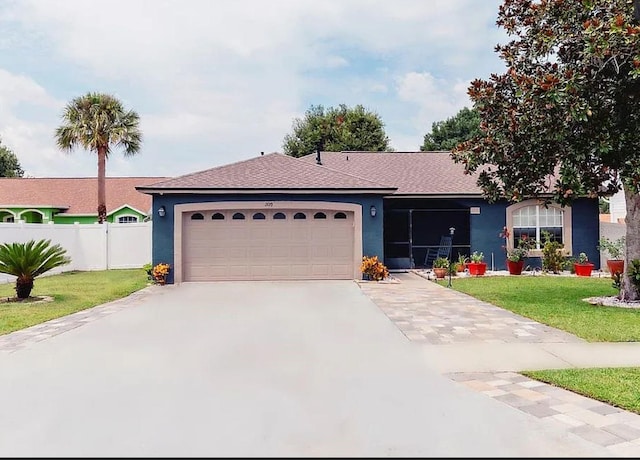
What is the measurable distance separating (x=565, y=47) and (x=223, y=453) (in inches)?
424

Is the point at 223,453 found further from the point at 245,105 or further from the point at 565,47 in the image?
the point at 245,105

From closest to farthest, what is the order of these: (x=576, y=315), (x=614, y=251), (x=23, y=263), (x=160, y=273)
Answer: (x=576, y=315), (x=23, y=263), (x=160, y=273), (x=614, y=251)

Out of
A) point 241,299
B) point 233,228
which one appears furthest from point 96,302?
point 233,228

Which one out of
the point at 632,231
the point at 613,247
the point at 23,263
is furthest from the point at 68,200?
the point at 632,231

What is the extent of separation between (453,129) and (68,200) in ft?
96.5

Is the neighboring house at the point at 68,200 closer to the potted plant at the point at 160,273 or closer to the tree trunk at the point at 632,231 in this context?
the potted plant at the point at 160,273

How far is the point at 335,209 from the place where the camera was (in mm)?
15219

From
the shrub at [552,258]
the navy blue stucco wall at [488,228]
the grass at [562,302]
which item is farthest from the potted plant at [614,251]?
the navy blue stucco wall at [488,228]

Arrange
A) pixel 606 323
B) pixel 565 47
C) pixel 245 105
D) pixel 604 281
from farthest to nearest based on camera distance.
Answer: pixel 245 105 → pixel 604 281 → pixel 565 47 → pixel 606 323

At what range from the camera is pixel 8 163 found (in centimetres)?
4472

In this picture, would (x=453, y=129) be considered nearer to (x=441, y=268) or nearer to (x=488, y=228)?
(x=488, y=228)

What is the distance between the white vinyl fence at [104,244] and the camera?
19141mm

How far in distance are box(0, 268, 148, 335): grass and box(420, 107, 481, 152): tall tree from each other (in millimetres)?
30332

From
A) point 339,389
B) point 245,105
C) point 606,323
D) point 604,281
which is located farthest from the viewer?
point 245,105
